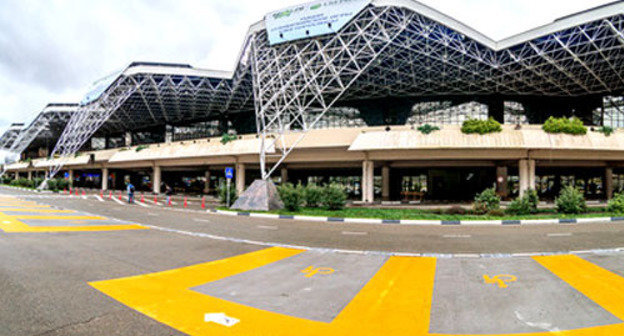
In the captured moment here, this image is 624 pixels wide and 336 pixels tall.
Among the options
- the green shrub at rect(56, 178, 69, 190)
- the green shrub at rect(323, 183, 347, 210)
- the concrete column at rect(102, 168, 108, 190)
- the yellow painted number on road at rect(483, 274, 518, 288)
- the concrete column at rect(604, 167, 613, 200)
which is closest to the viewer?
the yellow painted number on road at rect(483, 274, 518, 288)

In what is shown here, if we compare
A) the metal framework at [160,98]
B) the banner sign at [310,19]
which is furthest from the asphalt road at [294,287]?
the metal framework at [160,98]

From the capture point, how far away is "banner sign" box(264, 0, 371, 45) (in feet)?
77.7

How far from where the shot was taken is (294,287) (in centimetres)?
522

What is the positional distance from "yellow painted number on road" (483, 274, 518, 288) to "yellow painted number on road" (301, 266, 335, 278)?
2.82 m

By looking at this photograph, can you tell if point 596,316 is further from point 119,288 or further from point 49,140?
point 49,140

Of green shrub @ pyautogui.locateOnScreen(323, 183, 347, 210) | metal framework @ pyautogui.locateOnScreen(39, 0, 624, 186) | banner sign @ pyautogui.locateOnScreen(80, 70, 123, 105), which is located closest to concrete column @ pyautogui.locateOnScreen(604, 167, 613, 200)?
metal framework @ pyautogui.locateOnScreen(39, 0, 624, 186)

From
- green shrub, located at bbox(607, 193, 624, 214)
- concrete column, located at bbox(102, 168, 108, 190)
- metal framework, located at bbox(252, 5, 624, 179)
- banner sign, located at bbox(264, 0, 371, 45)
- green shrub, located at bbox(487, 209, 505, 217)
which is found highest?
banner sign, located at bbox(264, 0, 371, 45)

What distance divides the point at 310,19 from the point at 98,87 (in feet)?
116

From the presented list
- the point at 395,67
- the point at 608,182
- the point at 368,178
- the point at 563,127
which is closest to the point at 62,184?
the point at 368,178

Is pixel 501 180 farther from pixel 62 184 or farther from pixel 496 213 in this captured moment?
pixel 62 184

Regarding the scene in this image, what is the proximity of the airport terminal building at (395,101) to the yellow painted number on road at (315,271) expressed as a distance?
1709 centimetres

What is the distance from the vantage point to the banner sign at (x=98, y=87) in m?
40.4

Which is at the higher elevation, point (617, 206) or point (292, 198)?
point (292, 198)

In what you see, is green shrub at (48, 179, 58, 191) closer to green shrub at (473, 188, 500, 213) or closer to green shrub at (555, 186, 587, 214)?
green shrub at (473, 188, 500, 213)
